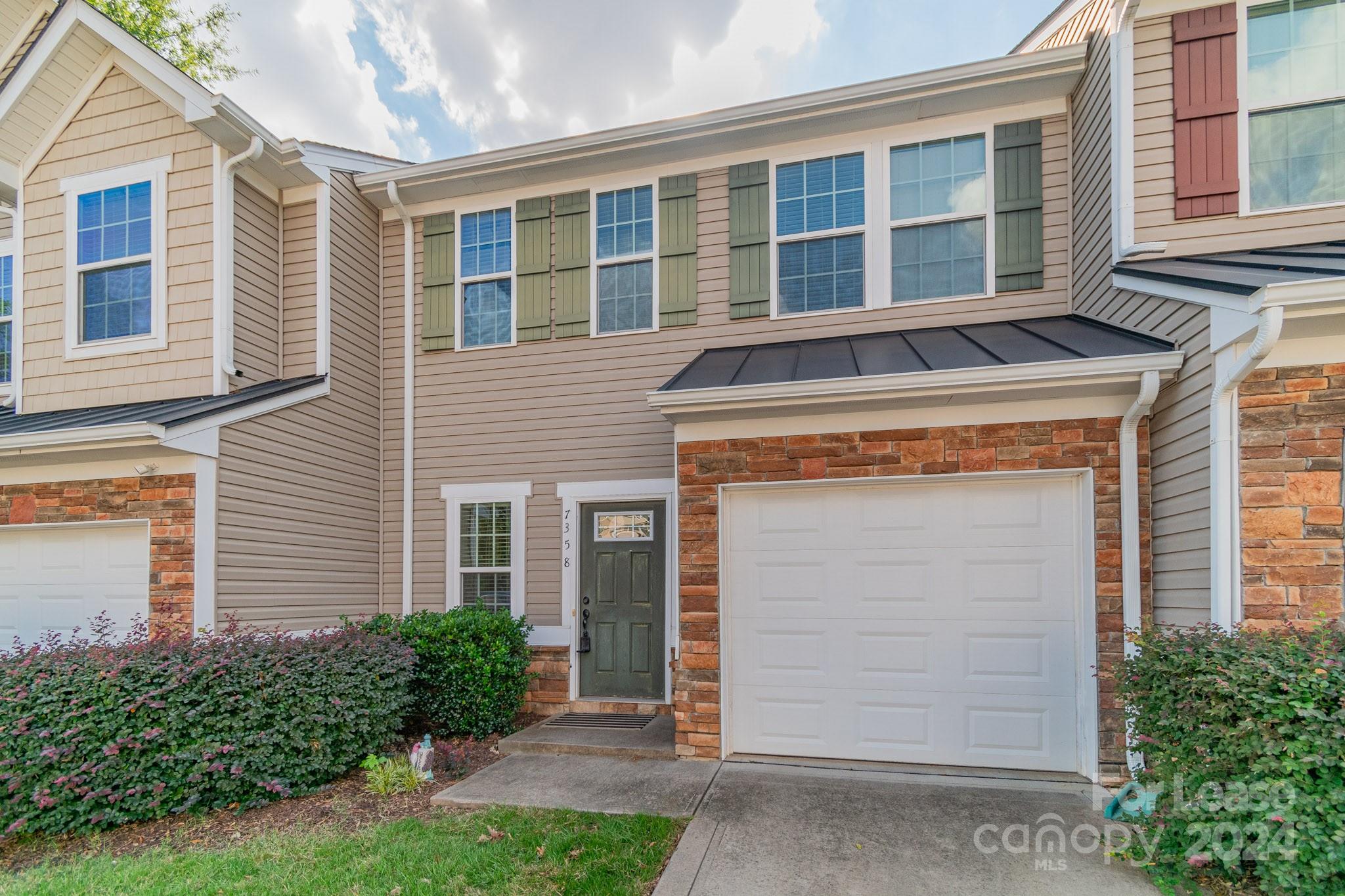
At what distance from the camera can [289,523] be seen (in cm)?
601

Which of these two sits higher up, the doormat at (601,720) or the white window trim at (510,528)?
the white window trim at (510,528)

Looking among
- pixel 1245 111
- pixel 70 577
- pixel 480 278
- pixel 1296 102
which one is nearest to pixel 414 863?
pixel 70 577

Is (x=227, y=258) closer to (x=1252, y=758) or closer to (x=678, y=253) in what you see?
(x=678, y=253)

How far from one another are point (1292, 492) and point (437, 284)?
715 cm

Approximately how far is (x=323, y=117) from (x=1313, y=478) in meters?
19.6

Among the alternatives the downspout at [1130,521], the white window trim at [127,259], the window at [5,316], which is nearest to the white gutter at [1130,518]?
the downspout at [1130,521]

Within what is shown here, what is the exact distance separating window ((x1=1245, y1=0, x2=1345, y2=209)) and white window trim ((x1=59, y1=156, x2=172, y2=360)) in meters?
8.92

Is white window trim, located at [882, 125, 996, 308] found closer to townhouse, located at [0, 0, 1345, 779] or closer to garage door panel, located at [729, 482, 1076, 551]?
townhouse, located at [0, 0, 1345, 779]

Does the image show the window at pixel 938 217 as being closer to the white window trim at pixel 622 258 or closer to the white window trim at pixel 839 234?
the white window trim at pixel 839 234

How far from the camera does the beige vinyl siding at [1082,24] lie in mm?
5363

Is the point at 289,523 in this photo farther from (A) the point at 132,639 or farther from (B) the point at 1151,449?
(B) the point at 1151,449

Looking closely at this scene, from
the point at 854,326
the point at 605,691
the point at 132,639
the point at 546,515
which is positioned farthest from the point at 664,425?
the point at 132,639

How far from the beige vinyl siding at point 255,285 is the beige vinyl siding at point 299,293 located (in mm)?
80

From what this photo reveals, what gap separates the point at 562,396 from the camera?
666 centimetres
